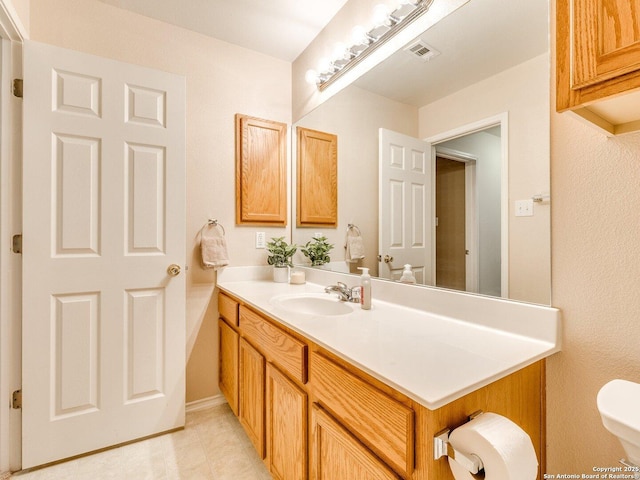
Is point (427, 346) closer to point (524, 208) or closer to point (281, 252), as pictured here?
point (524, 208)

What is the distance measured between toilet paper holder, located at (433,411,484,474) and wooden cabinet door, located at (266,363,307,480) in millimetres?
510

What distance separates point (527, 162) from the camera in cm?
96

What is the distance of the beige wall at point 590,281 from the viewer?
784 mm

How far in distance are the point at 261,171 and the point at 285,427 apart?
160 centimetres

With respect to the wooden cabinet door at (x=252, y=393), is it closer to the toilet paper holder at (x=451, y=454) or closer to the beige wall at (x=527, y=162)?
the toilet paper holder at (x=451, y=454)

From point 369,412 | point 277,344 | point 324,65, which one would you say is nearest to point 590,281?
point 369,412

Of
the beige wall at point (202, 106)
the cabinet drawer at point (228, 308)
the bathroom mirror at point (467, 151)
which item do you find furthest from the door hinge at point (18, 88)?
the bathroom mirror at point (467, 151)

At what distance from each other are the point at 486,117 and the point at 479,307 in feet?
2.17

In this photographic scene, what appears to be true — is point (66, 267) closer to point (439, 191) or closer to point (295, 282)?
point (295, 282)

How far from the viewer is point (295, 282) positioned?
2.04m

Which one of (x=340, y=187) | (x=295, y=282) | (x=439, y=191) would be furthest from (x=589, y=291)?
(x=295, y=282)

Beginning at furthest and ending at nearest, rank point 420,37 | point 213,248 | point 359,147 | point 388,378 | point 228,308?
point 213,248
point 228,308
point 359,147
point 420,37
point 388,378

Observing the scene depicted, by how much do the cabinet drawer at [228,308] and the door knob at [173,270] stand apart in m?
0.32

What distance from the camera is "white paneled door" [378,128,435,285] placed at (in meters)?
1.30
